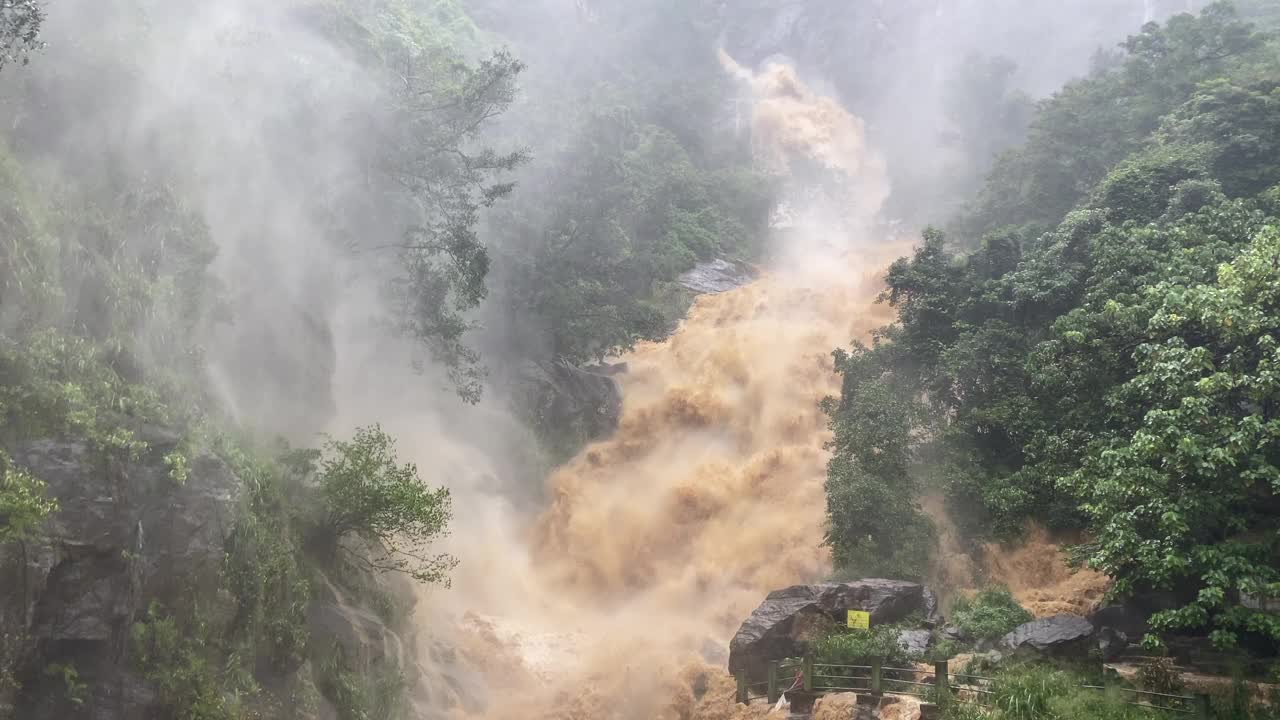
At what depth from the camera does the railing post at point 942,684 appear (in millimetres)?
14149

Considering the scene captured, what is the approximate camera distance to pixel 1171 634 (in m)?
16.8

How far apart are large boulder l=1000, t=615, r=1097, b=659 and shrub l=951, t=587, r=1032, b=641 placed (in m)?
0.81

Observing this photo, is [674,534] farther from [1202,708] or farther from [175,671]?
[1202,708]

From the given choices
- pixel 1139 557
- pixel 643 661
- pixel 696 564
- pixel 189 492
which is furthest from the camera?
pixel 696 564

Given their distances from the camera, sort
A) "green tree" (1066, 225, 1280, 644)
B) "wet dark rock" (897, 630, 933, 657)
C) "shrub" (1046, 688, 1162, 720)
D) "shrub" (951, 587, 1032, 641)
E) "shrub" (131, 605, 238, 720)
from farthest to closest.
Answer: "shrub" (951, 587, 1032, 641)
"wet dark rock" (897, 630, 933, 657)
"shrub" (131, 605, 238, 720)
"green tree" (1066, 225, 1280, 644)
"shrub" (1046, 688, 1162, 720)

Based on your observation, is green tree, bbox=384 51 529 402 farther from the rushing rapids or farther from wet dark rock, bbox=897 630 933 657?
wet dark rock, bbox=897 630 933 657

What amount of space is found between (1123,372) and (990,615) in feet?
22.5

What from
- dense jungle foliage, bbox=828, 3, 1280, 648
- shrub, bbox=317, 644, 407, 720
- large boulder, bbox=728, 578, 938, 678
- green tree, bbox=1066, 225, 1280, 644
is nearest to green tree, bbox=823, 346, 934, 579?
dense jungle foliage, bbox=828, 3, 1280, 648

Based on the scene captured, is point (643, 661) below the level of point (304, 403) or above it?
below

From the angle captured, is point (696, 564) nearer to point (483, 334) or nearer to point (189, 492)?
point (483, 334)

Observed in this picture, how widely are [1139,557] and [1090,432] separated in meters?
6.13

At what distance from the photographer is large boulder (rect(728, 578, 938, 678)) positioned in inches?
755

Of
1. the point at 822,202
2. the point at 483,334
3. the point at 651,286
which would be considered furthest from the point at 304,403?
the point at 822,202

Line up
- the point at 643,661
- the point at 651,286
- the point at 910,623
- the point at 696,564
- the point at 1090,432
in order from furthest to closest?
the point at 651,286 → the point at 696,564 → the point at 643,661 → the point at 1090,432 → the point at 910,623
